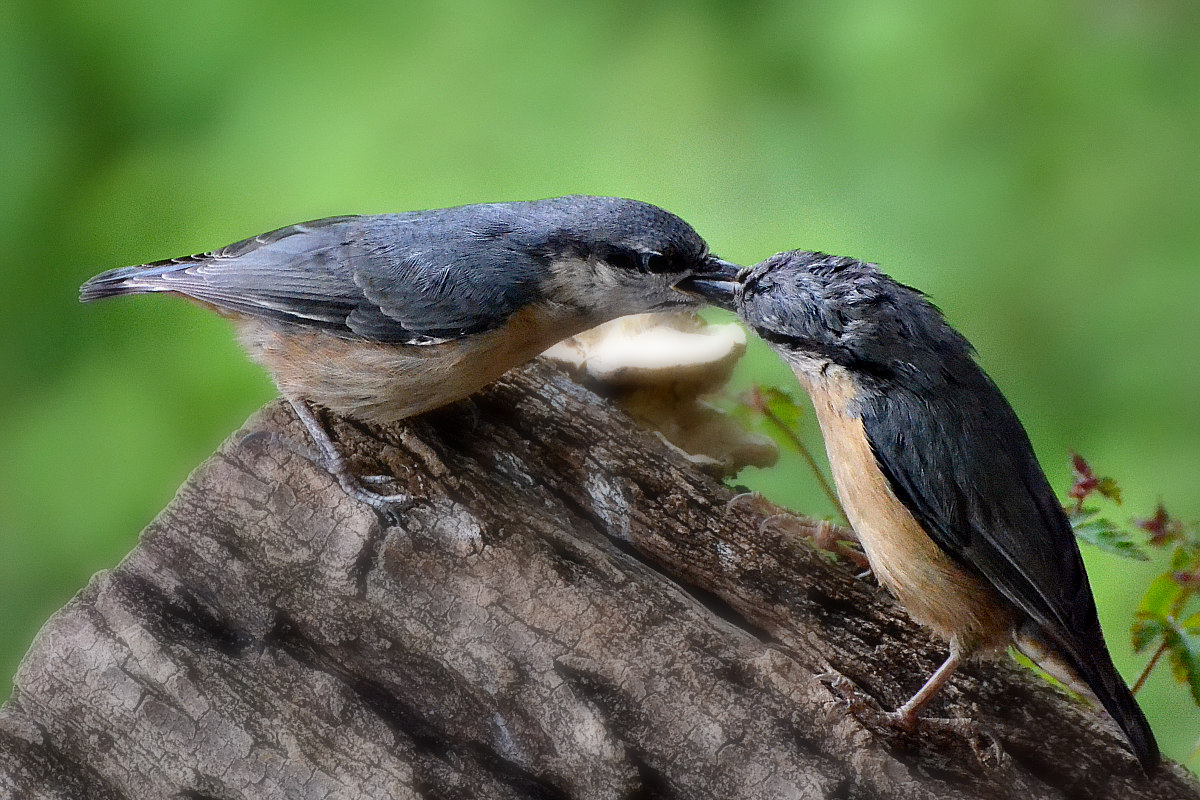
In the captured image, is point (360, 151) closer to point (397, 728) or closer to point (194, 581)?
point (194, 581)

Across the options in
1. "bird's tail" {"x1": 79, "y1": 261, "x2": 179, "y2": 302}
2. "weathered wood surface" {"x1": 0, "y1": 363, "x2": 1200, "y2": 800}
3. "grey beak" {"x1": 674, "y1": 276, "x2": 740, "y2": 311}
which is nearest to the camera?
"weathered wood surface" {"x1": 0, "y1": 363, "x2": 1200, "y2": 800}

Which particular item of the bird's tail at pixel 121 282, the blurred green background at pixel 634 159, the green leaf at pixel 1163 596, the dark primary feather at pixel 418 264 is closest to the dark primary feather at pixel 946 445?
the green leaf at pixel 1163 596

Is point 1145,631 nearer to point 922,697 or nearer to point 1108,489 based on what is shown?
point 1108,489

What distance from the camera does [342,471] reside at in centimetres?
199

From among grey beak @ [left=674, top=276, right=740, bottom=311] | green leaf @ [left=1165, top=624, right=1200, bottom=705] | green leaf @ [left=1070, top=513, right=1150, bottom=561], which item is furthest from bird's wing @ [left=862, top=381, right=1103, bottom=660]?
grey beak @ [left=674, top=276, right=740, bottom=311]

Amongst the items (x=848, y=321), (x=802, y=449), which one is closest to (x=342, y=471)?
(x=848, y=321)

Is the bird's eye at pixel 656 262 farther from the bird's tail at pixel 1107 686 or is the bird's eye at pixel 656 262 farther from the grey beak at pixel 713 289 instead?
the bird's tail at pixel 1107 686

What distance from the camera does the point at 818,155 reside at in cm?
320

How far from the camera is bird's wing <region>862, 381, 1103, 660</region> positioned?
1.77m

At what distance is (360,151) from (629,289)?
4.58 feet

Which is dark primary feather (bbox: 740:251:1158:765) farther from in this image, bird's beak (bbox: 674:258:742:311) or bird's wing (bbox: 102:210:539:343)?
bird's wing (bbox: 102:210:539:343)

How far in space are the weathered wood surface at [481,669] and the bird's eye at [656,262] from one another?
0.48 metres

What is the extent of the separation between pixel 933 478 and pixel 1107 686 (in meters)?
0.47

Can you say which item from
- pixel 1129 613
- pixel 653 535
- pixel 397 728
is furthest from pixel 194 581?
pixel 1129 613
